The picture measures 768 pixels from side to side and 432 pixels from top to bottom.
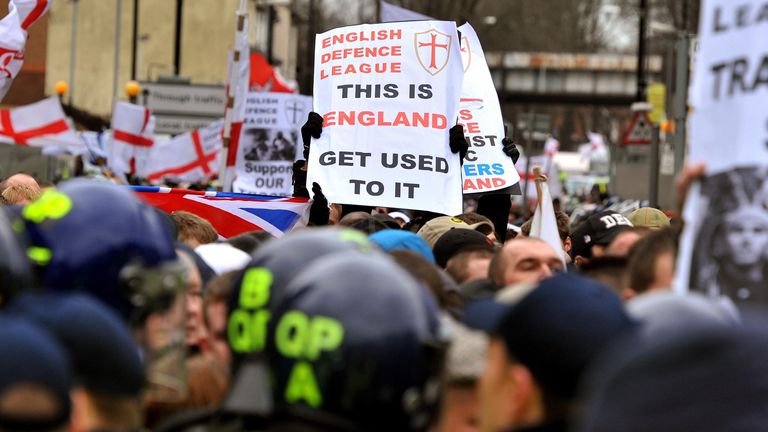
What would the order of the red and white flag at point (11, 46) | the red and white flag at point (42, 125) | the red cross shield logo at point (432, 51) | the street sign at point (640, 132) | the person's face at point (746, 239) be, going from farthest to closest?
the street sign at point (640, 132), the red and white flag at point (42, 125), the red and white flag at point (11, 46), the red cross shield logo at point (432, 51), the person's face at point (746, 239)

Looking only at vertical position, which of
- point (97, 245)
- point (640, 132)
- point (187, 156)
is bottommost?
point (187, 156)

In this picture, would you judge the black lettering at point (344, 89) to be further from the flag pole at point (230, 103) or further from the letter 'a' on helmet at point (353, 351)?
the letter 'a' on helmet at point (353, 351)

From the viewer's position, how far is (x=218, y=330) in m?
4.57

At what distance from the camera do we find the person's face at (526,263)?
20.4ft

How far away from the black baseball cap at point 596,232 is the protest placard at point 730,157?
13.5ft

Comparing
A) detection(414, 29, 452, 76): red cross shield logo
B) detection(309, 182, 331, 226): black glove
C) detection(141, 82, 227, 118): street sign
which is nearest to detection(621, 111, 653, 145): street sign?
detection(141, 82, 227, 118): street sign

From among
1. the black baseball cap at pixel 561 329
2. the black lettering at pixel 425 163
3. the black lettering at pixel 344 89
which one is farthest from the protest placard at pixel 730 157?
the black lettering at pixel 344 89

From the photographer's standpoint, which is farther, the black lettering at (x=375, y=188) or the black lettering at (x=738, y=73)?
the black lettering at (x=375, y=188)

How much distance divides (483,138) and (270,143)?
553cm

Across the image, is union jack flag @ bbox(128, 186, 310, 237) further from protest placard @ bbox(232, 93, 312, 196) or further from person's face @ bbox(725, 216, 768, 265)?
protest placard @ bbox(232, 93, 312, 196)

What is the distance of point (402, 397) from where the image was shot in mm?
3516

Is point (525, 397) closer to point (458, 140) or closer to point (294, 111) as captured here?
point (458, 140)

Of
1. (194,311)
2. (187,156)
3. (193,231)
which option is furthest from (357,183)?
(187,156)

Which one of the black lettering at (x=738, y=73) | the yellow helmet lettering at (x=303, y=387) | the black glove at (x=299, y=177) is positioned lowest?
the yellow helmet lettering at (x=303, y=387)
